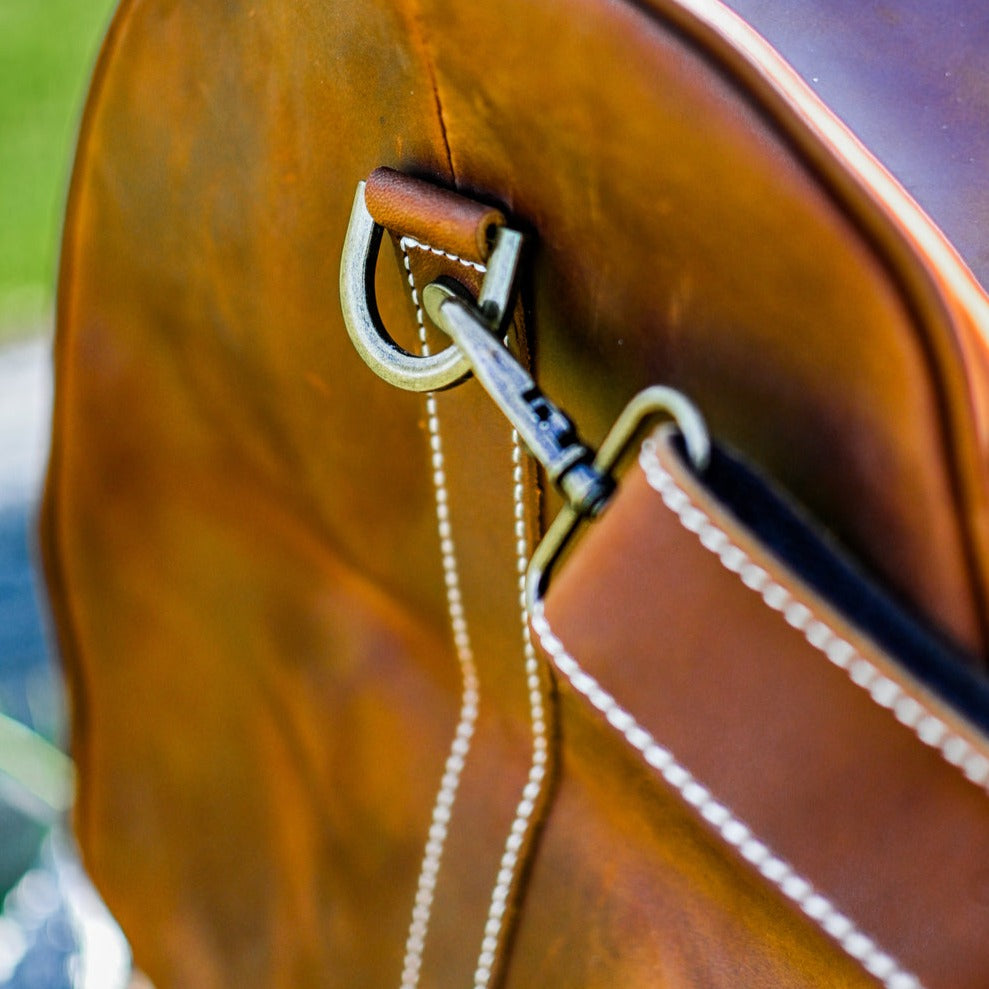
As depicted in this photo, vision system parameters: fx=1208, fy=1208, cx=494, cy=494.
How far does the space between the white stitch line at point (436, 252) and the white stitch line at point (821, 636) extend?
114 millimetres

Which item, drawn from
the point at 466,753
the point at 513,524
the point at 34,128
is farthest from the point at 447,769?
the point at 34,128

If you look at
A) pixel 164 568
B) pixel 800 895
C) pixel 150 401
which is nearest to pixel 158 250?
pixel 150 401

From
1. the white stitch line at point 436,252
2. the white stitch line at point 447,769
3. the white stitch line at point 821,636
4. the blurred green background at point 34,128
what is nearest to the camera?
the white stitch line at point 821,636

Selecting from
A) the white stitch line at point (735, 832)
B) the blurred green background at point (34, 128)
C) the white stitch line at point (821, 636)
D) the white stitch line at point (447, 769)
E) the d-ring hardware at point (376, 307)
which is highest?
the white stitch line at point (821, 636)

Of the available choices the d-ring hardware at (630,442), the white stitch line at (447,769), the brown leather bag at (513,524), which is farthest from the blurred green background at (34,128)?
the d-ring hardware at (630,442)

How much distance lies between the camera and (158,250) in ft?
2.03

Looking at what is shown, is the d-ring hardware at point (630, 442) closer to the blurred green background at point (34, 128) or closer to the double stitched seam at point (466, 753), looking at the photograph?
the double stitched seam at point (466, 753)

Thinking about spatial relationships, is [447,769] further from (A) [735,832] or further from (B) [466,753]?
(A) [735,832]

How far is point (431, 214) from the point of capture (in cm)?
41

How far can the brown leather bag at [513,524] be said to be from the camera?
0.34 meters

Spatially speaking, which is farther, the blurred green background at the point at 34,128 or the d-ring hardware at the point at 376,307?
the blurred green background at the point at 34,128

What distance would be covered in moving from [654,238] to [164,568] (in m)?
0.44

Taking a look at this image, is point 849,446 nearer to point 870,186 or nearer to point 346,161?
point 870,186

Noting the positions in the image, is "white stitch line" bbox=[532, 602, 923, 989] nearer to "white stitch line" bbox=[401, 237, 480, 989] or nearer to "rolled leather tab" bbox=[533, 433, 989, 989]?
"rolled leather tab" bbox=[533, 433, 989, 989]
